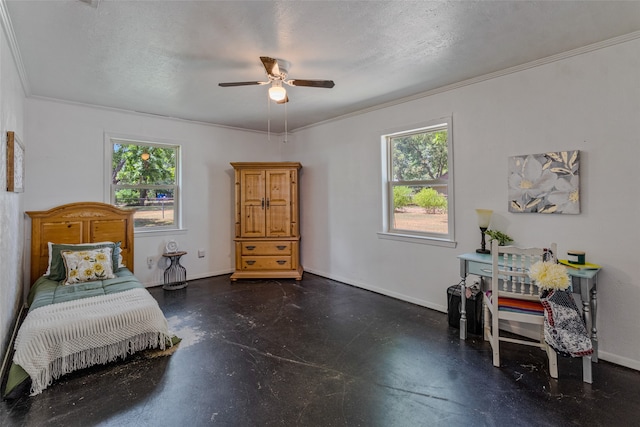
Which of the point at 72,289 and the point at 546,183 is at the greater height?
the point at 546,183

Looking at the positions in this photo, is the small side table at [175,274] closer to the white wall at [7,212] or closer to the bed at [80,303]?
the bed at [80,303]

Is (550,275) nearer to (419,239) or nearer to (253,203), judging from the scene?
(419,239)

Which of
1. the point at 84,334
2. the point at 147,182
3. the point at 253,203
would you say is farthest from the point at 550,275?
the point at 147,182

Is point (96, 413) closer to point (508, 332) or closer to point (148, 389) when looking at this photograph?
point (148, 389)

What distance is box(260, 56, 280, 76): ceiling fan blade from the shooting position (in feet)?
7.61

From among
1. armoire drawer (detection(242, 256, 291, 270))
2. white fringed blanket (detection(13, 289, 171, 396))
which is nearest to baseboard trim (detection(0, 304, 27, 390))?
white fringed blanket (detection(13, 289, 171, 396))

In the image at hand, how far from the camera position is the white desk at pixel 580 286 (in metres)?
2.18

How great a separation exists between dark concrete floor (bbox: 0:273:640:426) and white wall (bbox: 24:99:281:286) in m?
1.83

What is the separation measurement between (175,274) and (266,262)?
1361 mm

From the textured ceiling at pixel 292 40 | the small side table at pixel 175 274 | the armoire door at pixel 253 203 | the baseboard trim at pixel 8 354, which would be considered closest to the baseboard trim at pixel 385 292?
the armoire door at pixel 253 203

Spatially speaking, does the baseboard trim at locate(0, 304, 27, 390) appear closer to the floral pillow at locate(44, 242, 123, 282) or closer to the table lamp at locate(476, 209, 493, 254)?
→ the floral pillow at locate(44, 242, 123, 282)

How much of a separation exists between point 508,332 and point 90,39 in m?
4.41

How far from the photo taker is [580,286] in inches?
86.8

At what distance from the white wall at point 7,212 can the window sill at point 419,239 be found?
11.9 feet
